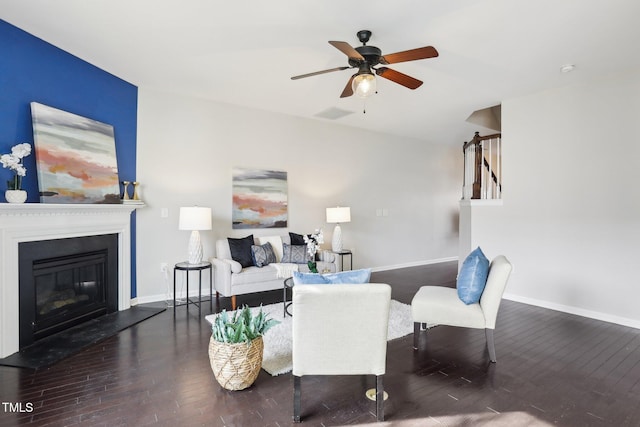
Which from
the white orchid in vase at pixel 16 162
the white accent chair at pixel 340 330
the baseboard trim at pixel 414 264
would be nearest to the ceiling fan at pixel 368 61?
the white accent chair at pixel 340 330

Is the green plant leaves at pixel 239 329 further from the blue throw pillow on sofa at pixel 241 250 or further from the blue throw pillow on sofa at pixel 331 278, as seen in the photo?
the blue throw pillow on sofa at pixel 241 250

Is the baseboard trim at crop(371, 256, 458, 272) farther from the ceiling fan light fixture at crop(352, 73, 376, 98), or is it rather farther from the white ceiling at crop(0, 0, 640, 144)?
the ceiling fan light fixture at crop(352, 73, 376, 98)

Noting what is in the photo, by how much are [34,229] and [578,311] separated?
19.3 feet

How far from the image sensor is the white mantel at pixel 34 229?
2799mm

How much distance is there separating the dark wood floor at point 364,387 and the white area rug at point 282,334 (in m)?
0.16

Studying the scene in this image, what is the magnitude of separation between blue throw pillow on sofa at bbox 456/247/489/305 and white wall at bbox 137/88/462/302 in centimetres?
313

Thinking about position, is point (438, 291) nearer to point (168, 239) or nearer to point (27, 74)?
point (168, 239)

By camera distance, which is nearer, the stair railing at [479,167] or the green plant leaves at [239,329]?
the green plant leaves at [239,329]

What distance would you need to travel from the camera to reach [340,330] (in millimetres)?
2041

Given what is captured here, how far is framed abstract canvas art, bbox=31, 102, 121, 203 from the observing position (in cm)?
316

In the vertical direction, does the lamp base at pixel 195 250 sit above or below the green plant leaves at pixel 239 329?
above

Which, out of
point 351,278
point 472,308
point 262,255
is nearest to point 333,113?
point 262,255

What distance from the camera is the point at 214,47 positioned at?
323 cm

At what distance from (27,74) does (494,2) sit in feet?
13.0
